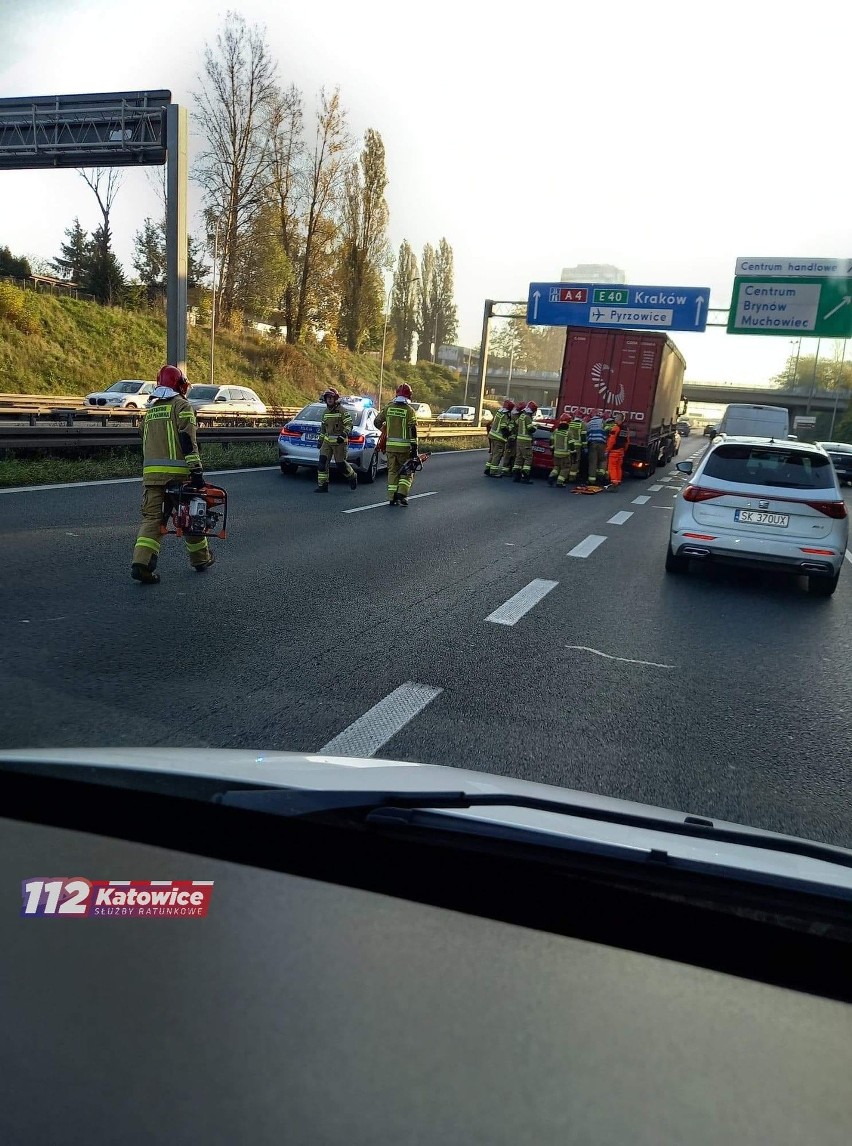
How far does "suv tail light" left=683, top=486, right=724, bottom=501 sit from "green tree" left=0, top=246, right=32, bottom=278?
46942 mm

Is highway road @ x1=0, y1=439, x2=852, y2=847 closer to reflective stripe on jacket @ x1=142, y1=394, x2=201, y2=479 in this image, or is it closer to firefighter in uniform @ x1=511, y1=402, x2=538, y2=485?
reflective stripe on jacket @ x1=142, y1=394, x2=201, y2=479

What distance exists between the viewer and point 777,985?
137cm

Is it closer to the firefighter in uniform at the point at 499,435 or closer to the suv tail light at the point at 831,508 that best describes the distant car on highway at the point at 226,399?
the firefighter in uniform at the point at 499,435

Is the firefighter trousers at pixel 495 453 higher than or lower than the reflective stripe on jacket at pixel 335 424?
Answer: lower

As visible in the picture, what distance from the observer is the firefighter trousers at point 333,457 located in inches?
615

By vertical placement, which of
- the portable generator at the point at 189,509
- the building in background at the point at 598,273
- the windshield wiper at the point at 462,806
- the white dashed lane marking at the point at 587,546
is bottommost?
the white dashed lane marking at the point at 587,546

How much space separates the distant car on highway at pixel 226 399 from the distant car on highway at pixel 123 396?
183 centimetres

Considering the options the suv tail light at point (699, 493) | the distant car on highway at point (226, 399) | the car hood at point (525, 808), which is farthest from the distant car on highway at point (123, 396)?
the car hood at point (525, 808)

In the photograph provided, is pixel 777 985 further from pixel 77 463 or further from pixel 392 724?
pixel 77 463

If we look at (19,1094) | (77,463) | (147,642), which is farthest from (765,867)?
(77,463)

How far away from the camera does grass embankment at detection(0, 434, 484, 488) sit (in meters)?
13.3

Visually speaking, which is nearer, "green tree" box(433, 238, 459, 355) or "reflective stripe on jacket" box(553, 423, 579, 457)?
"reflective stripe on jacket" box(553, 423, 579, 457)

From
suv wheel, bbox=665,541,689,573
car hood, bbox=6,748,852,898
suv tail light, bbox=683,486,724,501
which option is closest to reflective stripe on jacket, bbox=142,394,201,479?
suv tail light, bbox=683,486,724,501

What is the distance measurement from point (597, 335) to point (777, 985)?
2446cm
